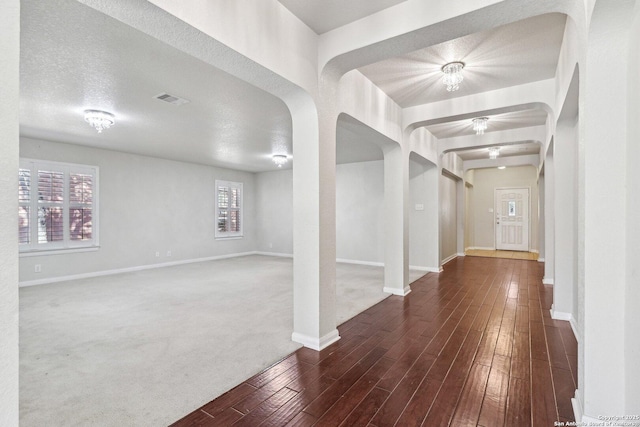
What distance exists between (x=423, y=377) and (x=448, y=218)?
6.18 metres

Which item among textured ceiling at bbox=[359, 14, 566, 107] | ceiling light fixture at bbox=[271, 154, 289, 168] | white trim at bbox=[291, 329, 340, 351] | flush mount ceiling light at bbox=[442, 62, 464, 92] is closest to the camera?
textured ceiling at bbox=[359, 14, 566, 107]

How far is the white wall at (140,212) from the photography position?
225 inches

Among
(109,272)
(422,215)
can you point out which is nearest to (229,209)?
(109,272)

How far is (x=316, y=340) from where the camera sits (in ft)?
9.16

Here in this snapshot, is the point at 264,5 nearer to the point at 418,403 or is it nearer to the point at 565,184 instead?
the point at 418,403

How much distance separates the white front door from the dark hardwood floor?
652 centimetres

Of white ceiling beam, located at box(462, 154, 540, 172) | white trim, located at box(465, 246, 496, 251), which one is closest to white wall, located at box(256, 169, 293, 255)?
white ceiling beam, located at box(462, 154, 540, 172)

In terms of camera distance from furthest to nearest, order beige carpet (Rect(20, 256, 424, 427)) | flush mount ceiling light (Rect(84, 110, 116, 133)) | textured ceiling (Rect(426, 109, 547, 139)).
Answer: textured ceiling (Rect(426, 109, 547, 139)) < flush mount ceiling light (Rect(84, 110, 116, 133)) < beige carpet (Rect(20, 256, 424, 427))

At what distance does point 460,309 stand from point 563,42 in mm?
2988

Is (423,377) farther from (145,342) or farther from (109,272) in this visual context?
(109,272)

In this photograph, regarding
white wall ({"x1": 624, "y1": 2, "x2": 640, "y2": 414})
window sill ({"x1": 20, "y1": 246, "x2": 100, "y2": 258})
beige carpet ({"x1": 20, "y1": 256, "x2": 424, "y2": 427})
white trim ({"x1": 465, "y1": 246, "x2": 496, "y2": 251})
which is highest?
white wall ({"x1": 624, "y1": 2, "x2": 640, "y2": 414})

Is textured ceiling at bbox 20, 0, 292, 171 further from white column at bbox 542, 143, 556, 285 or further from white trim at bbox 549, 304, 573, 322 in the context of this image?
white trim at bbox 549, 304, 573, 322

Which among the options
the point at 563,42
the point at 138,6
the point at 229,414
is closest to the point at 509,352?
the point at 229,414

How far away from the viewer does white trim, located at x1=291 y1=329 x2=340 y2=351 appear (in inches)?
110
